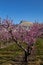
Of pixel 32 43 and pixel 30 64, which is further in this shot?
pixel 30 64

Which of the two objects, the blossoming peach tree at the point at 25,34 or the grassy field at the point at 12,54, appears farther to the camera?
the grassy field at the point at 12,54

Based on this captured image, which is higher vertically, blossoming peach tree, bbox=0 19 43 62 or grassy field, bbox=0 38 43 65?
blossoming peach tree, bbox=0 19 43 62

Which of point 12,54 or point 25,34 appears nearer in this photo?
point 25,34

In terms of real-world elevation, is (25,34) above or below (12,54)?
above

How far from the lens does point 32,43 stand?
30.6m

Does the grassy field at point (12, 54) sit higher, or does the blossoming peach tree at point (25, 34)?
the blossoming peach tree at point (25, 34)

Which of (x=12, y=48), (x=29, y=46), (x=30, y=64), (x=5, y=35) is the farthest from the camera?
(x=12, y=48)

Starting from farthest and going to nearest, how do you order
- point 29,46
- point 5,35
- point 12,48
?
point 12,48
point 5,35
point 29,46

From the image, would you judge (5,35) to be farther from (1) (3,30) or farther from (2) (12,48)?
(2) (12,48)

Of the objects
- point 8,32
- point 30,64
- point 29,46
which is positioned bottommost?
point 30,64

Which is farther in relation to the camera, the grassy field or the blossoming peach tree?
the grassy field

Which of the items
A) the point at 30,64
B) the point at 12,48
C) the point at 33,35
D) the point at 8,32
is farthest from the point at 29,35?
the point at 12,48

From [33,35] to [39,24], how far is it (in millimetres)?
1947

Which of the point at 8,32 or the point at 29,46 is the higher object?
the point at 8,32
